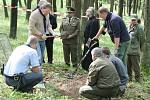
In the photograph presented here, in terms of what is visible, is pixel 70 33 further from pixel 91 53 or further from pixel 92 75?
pixel 92 75

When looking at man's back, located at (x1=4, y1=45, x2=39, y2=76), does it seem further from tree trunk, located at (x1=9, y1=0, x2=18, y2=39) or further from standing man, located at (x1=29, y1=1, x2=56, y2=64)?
tree trunk, located at (x1=9, y1=0, x2=18, y2=39)

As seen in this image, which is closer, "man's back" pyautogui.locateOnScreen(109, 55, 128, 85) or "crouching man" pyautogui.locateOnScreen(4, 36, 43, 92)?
"crouching man" pyautogui.locateOnScreen(4, 36, 43, 92)

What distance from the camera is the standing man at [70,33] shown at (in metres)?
13.2

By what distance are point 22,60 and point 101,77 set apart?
179cm

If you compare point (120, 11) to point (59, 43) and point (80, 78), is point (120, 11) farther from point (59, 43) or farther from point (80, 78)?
point (80, 78)

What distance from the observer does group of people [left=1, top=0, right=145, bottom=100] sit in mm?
9234

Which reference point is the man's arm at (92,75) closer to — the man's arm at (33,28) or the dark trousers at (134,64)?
the man's arm at (33,28)

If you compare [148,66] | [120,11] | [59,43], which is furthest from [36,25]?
[120,11]

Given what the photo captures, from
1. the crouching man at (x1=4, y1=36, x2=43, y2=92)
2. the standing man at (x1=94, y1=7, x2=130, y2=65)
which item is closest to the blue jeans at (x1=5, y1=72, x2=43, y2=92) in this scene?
the crouching man at (x1=4, y1=36, x2=43, y2=92)

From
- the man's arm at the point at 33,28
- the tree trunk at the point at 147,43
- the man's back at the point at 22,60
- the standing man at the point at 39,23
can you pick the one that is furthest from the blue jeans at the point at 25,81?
the tree trunk at the point at 147,43

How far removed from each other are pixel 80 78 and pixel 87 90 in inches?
110

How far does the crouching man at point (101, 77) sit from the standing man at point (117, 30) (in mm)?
1804

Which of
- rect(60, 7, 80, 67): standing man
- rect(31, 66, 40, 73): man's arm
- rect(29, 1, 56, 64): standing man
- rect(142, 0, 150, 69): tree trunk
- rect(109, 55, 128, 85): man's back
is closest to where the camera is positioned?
rect(31, 66, 40, 73): man's arm

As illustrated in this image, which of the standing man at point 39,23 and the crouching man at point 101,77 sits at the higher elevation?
the standing man at point 39,23
